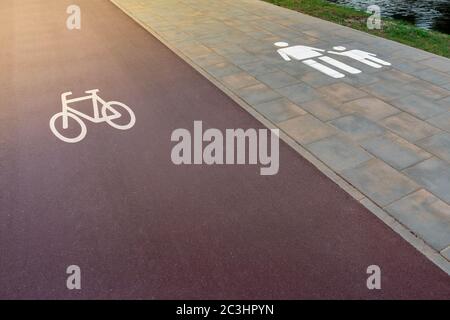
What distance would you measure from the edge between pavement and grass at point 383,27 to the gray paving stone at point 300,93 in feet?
16.1

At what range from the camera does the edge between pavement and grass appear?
35.9 feet

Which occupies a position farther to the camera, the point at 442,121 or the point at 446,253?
the point at 442,121

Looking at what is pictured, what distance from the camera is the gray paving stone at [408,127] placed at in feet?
20.5

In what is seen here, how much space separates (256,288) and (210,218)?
122cm

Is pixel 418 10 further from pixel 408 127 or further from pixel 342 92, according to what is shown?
pixel 408 127

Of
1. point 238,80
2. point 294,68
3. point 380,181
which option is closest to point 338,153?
point 380,181

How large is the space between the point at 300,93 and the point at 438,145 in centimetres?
299

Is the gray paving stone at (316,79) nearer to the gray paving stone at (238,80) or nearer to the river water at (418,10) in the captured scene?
the gray paving stone at (238,80)

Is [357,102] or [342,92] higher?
[342,92]

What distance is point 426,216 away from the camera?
4.61m

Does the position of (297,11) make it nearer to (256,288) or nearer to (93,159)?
(93,159)

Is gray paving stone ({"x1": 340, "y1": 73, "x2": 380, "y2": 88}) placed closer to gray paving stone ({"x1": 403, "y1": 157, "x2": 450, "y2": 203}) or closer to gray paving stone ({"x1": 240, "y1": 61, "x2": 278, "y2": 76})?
gray paving stone ({"x1": 240, "y1": 61, "x2": 278, "y2": 76})

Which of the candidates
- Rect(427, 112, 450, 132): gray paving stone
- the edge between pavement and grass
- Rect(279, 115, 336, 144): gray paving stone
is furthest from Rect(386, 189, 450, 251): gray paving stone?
the edge between pavement and grass
